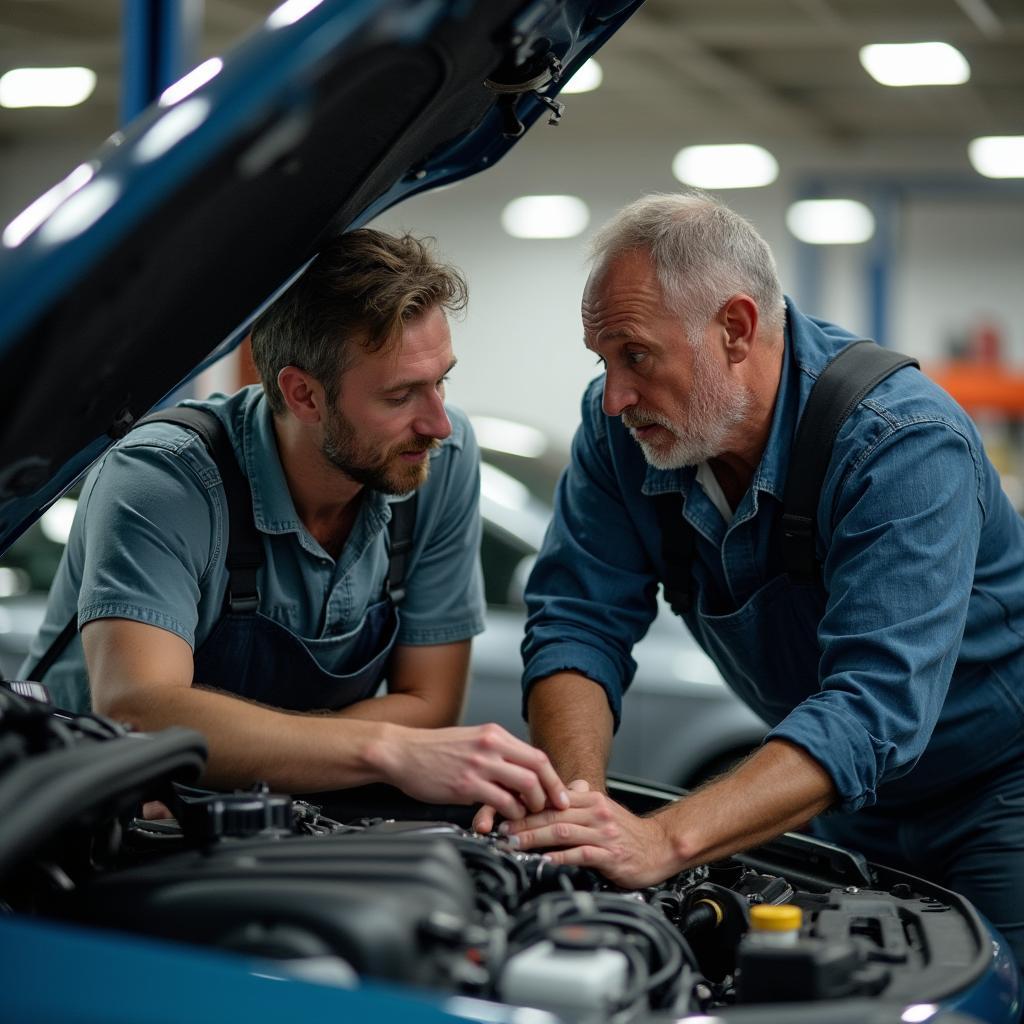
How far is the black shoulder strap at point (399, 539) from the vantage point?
2.28 m

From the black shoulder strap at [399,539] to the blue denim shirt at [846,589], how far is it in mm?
229

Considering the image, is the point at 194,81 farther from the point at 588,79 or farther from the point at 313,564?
the point at 588,79

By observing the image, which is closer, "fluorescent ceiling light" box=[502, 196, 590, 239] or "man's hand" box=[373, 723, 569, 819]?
"man's hand" box=[373, 723, 569, 819]

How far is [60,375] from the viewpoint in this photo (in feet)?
4.63

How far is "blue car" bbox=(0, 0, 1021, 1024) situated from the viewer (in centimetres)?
114

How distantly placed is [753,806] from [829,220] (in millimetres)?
11407

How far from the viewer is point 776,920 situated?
4.58 feet

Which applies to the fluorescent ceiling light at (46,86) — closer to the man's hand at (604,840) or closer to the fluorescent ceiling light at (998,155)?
the fluorescent ceiling light at (998,155)

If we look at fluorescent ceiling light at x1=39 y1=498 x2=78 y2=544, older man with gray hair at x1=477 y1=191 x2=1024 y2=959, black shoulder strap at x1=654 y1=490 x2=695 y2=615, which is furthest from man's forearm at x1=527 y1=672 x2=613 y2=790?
fluorescent ceiling light at x1=39 y1=498 x2=78 y2=544

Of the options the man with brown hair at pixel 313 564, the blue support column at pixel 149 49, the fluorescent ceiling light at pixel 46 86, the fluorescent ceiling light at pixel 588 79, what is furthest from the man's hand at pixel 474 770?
the fluorescent ceiling light at pixel 46 86

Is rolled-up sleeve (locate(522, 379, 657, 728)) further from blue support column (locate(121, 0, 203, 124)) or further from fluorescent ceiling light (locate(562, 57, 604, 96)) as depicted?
fluorescent ceiling light (locate(562, 57, 604, 96))

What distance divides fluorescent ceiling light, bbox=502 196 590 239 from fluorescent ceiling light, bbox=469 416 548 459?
27.9 ft

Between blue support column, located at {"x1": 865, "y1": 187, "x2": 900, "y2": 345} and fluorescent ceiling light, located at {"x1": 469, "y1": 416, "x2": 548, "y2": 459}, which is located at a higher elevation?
blue support column, located at {"x1": 865, "y1": 187, "x2": 900, "y2": 345}

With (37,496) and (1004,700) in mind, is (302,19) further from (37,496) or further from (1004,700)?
(1004,700)
